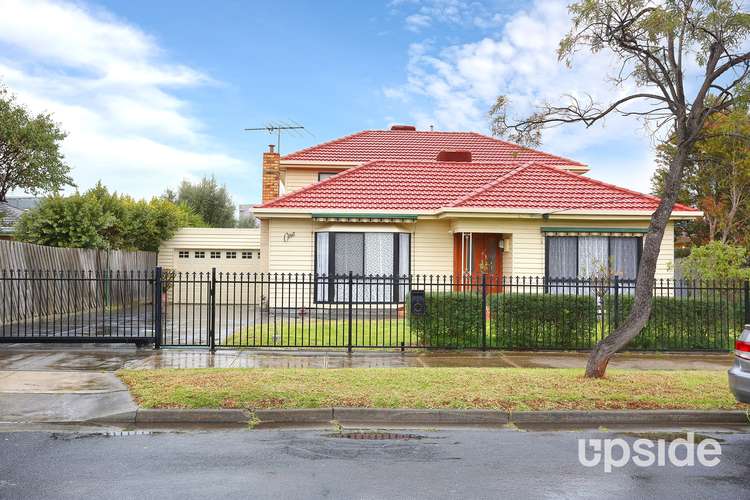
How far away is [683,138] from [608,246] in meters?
9.95

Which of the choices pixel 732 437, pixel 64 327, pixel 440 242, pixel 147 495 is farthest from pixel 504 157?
pixel 147 495

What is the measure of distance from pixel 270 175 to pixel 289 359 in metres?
16.4

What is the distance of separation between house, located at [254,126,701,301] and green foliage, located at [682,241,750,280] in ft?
6.84

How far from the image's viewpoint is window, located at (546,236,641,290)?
62.6 ft

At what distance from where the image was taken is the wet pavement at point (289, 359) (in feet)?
36.6

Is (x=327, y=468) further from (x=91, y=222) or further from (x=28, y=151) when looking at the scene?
(x=28, y=151)

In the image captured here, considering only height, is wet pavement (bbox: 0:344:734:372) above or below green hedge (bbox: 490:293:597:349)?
below

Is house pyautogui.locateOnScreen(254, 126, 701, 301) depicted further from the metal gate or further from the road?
the road

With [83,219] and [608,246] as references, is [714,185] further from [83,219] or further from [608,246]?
[83,219]

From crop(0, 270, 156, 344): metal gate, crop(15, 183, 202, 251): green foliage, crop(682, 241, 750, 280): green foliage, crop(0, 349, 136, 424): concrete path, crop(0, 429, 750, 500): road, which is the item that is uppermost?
crop(15, 183, 202, 251): green foliage

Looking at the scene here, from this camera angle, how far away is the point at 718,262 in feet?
54.0

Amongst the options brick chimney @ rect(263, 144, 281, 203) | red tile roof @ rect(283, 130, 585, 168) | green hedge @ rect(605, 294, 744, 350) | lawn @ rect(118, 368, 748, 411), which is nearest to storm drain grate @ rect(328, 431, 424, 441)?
lawn @ rect(118, 368, 748, 411)

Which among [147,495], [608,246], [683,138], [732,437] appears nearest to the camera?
[147,495]

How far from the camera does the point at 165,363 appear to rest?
446 inches
